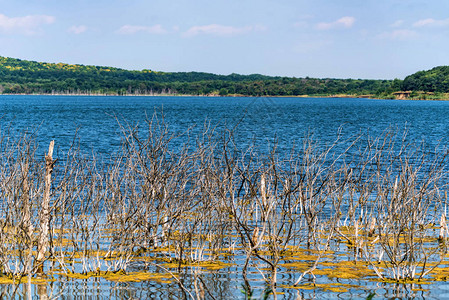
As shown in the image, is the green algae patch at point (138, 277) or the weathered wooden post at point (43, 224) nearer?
the weathered wooden post at point (43, 224)

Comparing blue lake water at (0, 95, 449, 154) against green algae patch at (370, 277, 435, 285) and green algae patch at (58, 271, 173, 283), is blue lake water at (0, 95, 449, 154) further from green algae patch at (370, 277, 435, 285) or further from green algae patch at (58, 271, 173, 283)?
green algae patch at (370, 277, 435, 285)

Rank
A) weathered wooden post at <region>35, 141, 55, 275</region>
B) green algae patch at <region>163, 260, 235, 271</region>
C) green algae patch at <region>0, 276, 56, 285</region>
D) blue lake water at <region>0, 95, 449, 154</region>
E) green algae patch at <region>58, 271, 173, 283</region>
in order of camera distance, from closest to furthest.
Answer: green algae patch at <region>0, 276, 56, 285</region> → weathered wooden post at <region>35, 141, 55, 275</region> → green algae patch at <region>58, 271, 173, 283</region> → green algae patch at <region>163, 260, 235, 271</region> → blue lake water at <region>0, 95, 449, 154</region>

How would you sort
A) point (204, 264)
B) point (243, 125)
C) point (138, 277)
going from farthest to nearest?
point (243, 125) < point (204, 264) < point (138, 277)

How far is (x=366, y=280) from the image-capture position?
12.4 meters

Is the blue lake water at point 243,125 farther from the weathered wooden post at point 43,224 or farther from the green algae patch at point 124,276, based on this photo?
the green algae patch at point 124,276

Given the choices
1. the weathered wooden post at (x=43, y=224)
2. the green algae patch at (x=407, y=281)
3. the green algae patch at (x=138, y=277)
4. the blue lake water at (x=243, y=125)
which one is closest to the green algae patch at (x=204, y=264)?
the green algae patch at (x=138, y=277)

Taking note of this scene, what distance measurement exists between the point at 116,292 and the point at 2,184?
133 inches

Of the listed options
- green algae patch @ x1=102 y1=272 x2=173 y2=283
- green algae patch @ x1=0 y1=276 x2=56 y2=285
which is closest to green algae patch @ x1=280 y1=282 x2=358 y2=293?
green algae patch @ x1=102 y1=272 x2=173 y2=283

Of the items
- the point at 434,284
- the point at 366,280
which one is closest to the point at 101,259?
the point at 366,280

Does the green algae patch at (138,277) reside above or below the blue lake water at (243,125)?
above

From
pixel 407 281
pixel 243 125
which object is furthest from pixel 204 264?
pixel 243 125

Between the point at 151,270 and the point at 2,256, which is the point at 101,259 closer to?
the point at 151,270

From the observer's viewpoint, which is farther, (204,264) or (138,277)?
(204,264)

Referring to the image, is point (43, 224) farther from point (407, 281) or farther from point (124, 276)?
point (407, 281)
